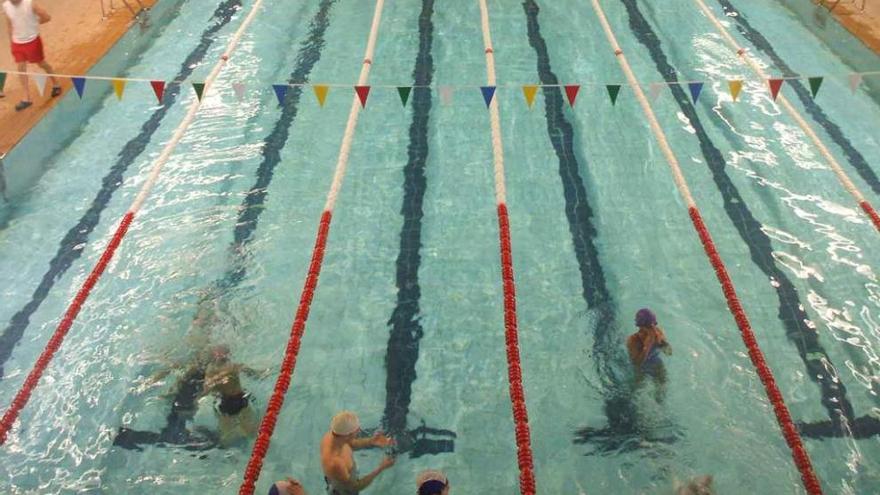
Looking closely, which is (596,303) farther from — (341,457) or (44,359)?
(44,359)

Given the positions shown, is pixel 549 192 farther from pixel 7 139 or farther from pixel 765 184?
pixel 7 139

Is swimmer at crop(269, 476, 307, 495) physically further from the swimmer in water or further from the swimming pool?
the swimmer in water

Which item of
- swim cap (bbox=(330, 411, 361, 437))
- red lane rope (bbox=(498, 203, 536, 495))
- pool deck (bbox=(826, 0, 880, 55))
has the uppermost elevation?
swim cap (bbox=(330, 411, 361, 437))

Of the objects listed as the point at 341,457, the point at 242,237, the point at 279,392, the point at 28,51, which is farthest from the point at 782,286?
the point at 28,51

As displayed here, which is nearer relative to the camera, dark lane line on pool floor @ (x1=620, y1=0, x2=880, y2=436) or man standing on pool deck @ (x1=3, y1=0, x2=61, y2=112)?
dark lane line on pool floor @ (x1=620, y1=0, x2=880, y2=436)

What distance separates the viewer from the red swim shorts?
6070mm

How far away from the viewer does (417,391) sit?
13.4 feet

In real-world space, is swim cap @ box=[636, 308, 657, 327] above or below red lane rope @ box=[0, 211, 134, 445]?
below

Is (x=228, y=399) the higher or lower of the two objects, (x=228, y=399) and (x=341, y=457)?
the lower

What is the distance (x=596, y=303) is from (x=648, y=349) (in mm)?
886

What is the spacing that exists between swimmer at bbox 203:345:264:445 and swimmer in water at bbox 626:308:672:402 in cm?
221

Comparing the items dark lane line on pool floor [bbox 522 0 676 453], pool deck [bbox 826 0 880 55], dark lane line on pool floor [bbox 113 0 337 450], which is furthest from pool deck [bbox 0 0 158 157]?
pool deck [bbox 826 0 880 55]

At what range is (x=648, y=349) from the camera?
150 inches

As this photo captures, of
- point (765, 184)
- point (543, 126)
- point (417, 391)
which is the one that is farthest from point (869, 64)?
point (417, 391)
